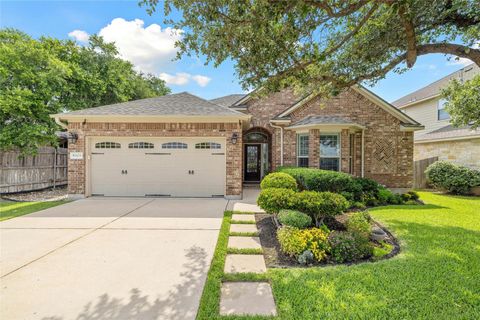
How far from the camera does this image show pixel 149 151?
31.0ft

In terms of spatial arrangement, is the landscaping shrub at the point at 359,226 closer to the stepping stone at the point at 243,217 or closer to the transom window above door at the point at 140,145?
the stepping stone at the point at 243,217

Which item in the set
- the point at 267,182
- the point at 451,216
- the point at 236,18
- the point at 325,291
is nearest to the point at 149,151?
the point at 267,182

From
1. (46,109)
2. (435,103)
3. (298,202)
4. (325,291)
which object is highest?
(435,103)

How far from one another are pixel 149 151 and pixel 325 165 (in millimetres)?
7622

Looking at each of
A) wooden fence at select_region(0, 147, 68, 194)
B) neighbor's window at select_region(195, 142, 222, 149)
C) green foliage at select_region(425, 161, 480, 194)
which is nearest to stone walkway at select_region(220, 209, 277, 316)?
neighbor's window at select_region(195, 142, 222, 149)

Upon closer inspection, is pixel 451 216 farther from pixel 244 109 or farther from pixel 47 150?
pixel 47 150

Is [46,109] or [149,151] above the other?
[46,109]

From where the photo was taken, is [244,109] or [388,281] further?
[244,109]

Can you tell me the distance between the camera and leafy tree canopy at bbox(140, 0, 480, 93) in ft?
14.1

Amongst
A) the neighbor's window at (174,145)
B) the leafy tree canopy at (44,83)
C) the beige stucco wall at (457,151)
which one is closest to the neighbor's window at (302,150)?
the neighbor's window at (174,145)

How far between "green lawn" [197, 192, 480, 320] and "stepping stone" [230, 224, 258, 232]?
0.77m

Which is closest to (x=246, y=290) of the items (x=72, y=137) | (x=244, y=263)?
(x=244, y=263)

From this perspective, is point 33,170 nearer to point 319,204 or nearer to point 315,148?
point 319,204

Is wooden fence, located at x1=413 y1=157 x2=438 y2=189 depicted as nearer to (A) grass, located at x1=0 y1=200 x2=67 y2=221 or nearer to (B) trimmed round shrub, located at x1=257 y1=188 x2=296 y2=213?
(B) trimmed round shrub, located at x1=257 y1=188 x2=296 y2=213
